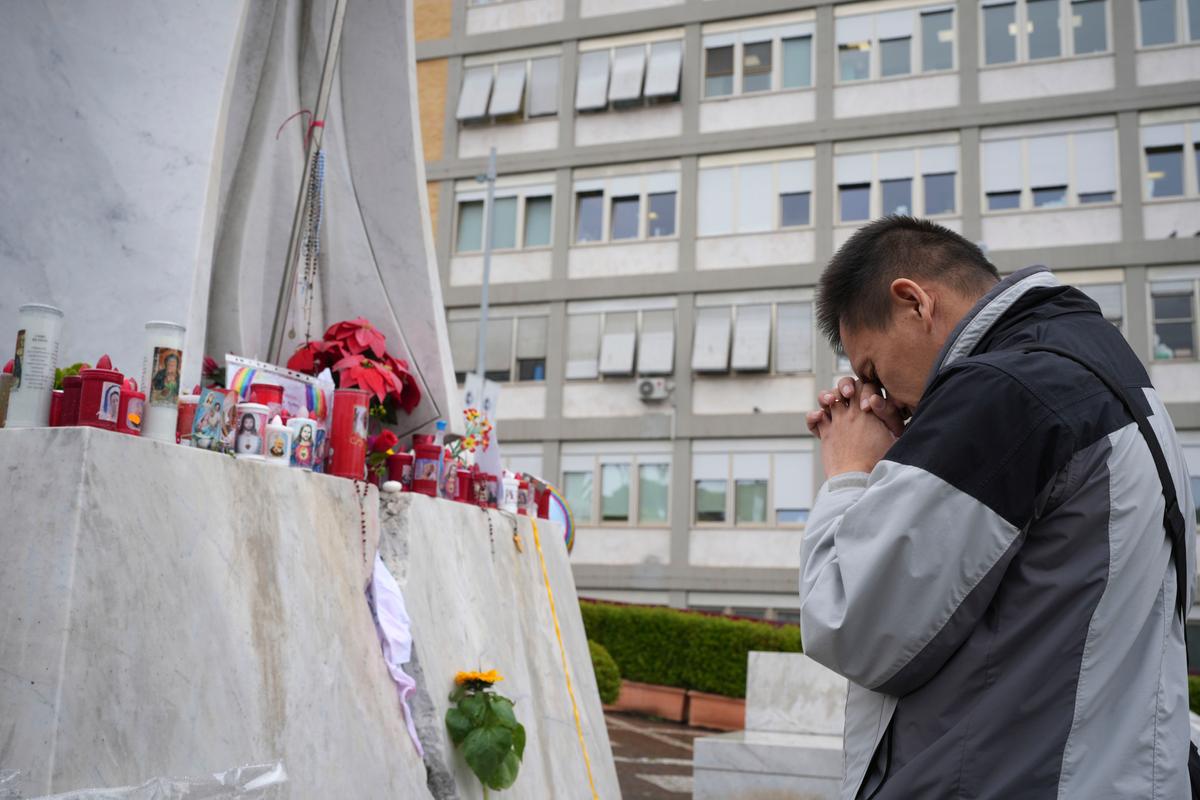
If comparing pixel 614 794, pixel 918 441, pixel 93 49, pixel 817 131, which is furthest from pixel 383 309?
pixel 817 131

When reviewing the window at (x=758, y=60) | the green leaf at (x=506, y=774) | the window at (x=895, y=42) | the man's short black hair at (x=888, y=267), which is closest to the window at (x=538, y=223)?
the window at (x=758, y=60)

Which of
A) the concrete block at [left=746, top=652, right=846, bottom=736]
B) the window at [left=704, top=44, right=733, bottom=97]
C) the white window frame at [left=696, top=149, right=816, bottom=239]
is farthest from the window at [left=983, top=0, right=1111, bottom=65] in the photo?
the concrete block at [left=746, top=652, right=846, bottom=736]

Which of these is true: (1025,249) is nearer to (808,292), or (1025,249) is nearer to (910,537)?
(808,292)

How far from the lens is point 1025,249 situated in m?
19.8

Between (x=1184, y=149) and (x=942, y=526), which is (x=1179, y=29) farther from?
(x=942, y=526)

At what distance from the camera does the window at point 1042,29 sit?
66.8 feet

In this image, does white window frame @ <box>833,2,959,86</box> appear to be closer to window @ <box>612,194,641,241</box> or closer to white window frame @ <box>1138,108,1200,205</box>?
white window frame @ <box>1138,108,1200,205</box>

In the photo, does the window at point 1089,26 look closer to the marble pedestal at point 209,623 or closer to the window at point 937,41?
the window at point 937,41

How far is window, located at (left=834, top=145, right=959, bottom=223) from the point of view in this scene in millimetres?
20734

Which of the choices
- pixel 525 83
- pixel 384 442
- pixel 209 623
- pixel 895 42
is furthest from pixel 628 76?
pixel 209 623

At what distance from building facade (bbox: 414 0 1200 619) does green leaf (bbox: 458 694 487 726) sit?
16076 mm

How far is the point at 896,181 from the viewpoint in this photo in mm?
20969

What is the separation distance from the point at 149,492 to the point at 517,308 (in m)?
19.9

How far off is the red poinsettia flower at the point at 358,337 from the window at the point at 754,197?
1653 centimetres
